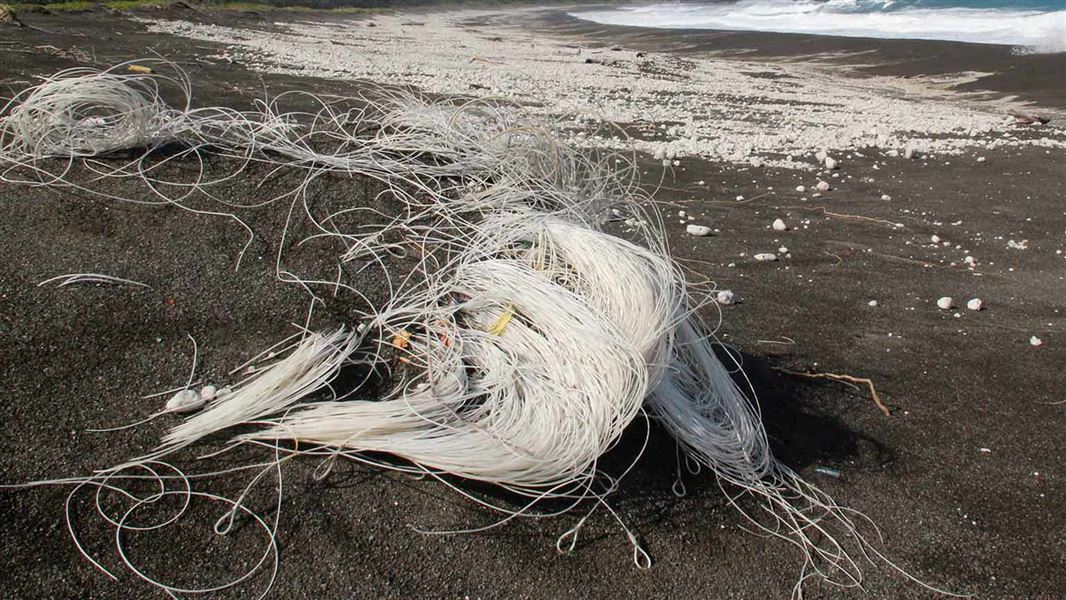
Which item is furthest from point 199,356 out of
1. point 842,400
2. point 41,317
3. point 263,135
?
point 842,400

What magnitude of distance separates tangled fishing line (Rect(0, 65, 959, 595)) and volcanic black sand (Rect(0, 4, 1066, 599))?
0.06m

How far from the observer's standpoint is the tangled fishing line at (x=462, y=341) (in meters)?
2.11

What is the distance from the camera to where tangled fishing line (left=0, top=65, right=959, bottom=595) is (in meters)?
2.11

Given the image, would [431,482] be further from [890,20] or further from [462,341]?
[890,20]

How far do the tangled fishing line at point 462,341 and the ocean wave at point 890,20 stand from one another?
19.2m

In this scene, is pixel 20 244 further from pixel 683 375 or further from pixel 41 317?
pixel 683 375

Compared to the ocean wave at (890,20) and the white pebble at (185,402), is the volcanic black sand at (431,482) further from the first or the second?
the ocean wave at (890,20)

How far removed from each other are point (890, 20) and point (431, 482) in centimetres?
2859

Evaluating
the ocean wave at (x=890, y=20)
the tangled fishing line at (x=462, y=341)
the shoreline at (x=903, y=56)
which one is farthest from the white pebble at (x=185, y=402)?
the ocean wave at (x=890, y=20)

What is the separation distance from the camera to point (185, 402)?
2.11 m

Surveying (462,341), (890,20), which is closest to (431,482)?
(462,341)

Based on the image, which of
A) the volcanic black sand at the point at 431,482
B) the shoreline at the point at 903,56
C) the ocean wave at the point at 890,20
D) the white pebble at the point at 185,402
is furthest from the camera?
the ocean wave at the point at 890,20

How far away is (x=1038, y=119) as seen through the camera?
991 cm

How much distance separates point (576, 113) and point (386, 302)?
248 inches
